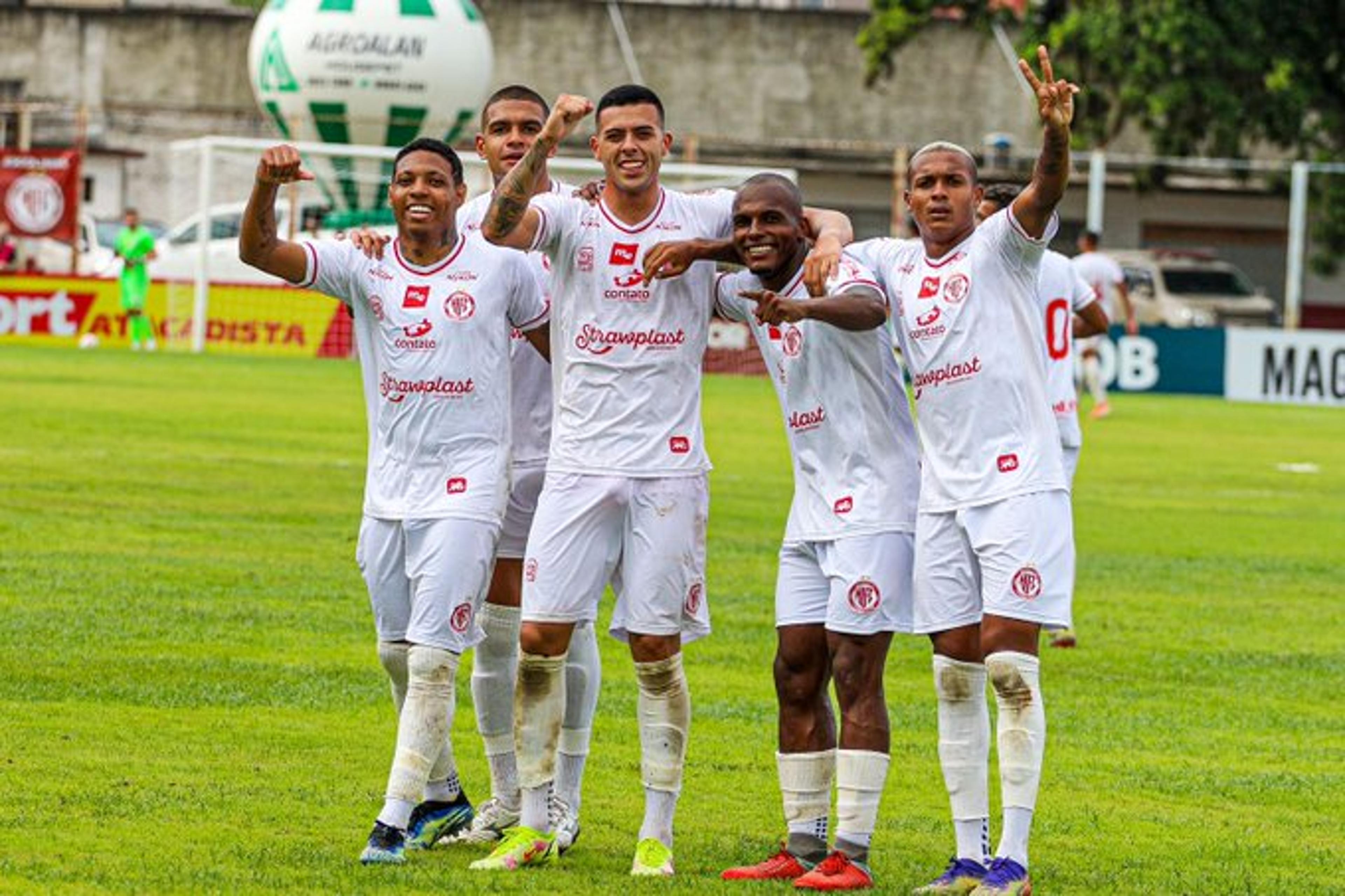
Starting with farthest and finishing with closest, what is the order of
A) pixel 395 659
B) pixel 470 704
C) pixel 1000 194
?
pixel 470 704, pixel 1000 194, pixel 395 659

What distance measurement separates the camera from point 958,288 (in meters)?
8.88

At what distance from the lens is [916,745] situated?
12008 mm

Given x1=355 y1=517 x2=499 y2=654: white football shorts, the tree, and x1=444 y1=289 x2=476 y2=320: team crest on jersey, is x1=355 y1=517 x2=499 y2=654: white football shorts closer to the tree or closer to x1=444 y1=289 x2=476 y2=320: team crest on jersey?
x1=444 y1=289 x2=476 y2=320: team crest on jersey

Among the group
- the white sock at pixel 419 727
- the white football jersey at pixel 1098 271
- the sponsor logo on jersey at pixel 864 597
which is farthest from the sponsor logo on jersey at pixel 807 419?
the white football jersey at pixel 1098 271

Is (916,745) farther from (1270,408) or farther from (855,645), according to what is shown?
(1270,408)

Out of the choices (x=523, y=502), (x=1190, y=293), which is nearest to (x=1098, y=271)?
(x=523, y=502)

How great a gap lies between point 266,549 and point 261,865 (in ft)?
30.9

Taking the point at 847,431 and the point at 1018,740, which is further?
the point at 847,431

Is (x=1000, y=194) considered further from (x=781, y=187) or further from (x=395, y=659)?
(x=395, y=659)

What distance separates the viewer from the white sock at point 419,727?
29.1ft

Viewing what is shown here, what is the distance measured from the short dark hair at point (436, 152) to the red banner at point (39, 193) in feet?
128

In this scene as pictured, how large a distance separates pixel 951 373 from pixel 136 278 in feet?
119

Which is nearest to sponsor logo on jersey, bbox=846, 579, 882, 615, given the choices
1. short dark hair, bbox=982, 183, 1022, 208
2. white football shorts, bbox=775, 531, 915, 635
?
white football shorts, bbox=775, 531, 915, 635

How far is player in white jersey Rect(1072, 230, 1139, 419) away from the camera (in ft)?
102
